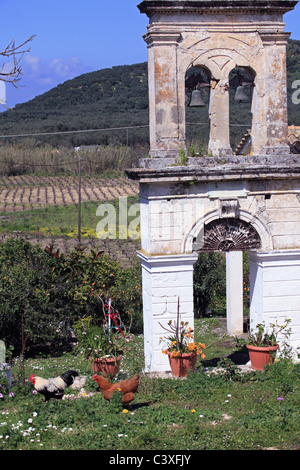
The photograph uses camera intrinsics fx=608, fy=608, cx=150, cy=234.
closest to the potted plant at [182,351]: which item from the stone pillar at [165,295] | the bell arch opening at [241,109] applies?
the stone pillar at [165,295]

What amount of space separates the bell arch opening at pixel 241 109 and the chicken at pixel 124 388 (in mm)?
4507

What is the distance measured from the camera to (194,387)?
27.9ft

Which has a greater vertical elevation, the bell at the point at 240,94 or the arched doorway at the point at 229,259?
the bell at the point at 240,94

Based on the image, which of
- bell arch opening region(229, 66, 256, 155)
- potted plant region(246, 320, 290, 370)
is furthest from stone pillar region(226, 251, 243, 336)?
potted plant region(246, 320, 290, 370)

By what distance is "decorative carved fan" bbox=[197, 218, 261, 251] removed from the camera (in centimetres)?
965

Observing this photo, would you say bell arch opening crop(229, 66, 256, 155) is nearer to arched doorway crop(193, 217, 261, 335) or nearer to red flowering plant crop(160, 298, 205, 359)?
arched doorway crop(193, 217, 261, 335)

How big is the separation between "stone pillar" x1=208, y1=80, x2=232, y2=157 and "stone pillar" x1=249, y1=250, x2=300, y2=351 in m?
1.76

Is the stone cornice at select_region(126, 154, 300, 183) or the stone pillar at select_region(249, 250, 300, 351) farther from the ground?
the stone cornice at select_region(126, 154, 300, 183)

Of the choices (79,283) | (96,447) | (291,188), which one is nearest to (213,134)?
(291,188)

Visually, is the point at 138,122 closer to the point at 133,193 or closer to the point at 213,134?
the point at 133,193

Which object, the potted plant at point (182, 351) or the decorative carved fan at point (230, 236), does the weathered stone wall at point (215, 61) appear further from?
the potted plant at point (182, 351)

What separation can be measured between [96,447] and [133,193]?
29670mm

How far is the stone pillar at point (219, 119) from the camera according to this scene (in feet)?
30.9

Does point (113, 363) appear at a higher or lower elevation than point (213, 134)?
lower
